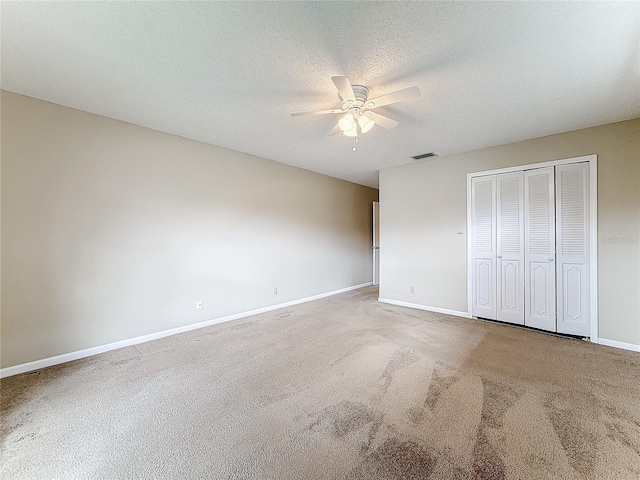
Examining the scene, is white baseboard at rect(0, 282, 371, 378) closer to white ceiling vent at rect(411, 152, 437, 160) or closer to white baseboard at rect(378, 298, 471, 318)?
white baseboard at rect(378, 298, 471, 318)

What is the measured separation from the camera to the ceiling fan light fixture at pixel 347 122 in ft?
7.78

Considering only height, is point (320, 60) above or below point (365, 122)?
above

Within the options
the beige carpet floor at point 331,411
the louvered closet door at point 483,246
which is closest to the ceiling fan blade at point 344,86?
the beige carpet floor at point 331,411

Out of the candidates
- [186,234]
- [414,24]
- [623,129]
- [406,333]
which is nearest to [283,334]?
[406,333]

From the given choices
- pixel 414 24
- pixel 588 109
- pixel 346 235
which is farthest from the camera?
pixel 346 235

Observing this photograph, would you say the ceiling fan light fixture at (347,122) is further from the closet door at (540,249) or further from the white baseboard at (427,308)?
the white baseboard at (427,308)

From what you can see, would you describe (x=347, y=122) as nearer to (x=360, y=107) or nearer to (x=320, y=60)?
(x=360, y=107)

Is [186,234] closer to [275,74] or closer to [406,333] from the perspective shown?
[275,74]

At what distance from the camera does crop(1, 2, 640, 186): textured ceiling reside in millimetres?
1572

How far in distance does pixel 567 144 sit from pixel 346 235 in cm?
391

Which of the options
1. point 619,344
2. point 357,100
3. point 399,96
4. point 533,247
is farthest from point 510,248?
point 357,100

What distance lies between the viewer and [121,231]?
Result: 3.01 m

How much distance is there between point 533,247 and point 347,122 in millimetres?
3082

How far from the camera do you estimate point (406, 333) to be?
3.41 m
